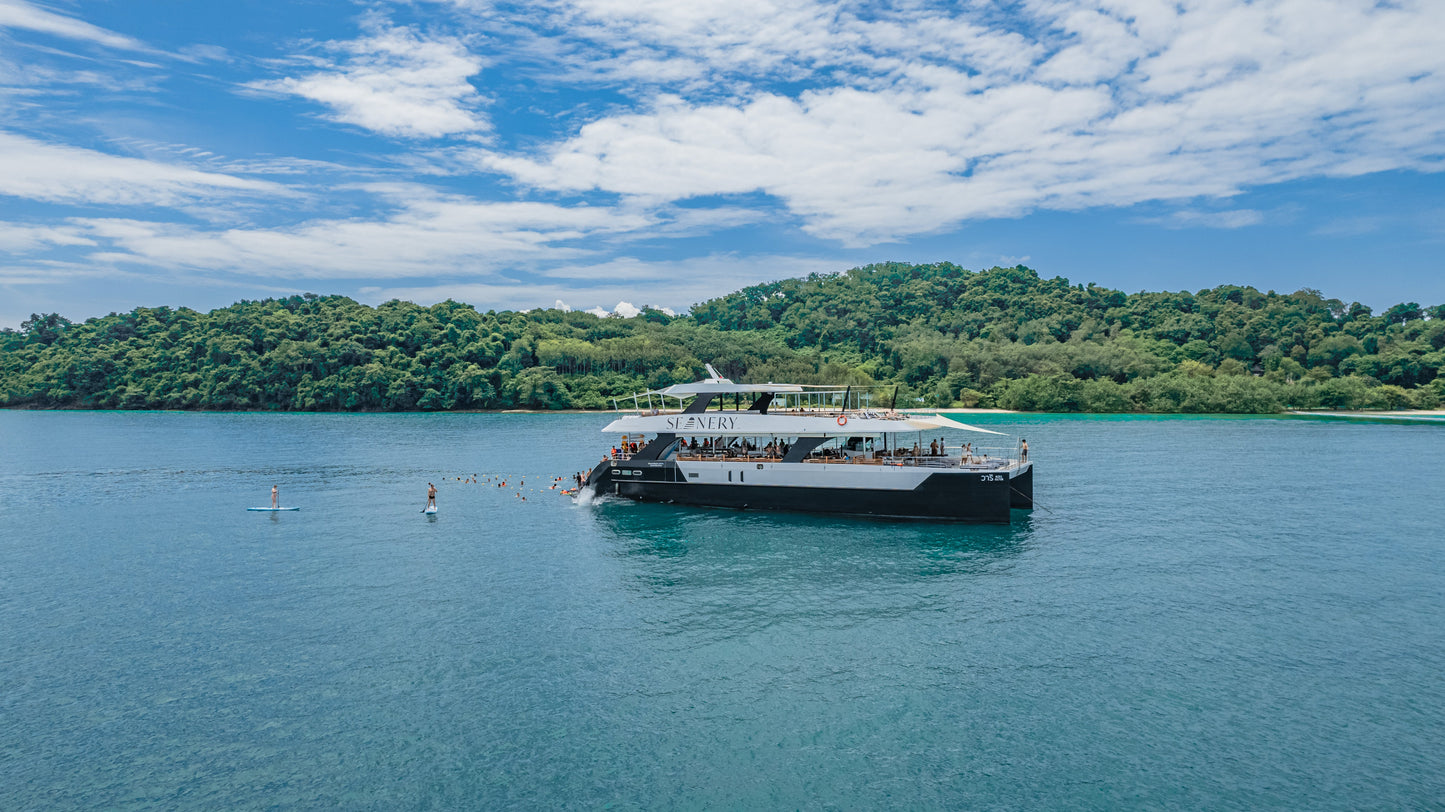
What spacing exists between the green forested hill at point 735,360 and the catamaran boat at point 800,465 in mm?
107155

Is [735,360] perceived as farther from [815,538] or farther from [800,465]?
[815,538]

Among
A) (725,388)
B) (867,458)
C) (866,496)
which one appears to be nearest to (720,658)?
(866,496)

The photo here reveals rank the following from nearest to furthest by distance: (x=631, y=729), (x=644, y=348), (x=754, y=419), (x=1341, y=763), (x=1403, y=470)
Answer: (x=1341, y=763) → (x=631, y=729) → (x=754, y=419) → (x=1403, y=470) → (x=644, y=348)

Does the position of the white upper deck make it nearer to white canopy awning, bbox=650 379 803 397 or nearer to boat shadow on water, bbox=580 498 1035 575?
white canopy awning, bbox=650 379 803 397

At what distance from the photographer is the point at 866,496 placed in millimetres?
40406

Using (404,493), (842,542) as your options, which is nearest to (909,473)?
(842,542)

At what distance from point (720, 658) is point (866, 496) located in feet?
66.3

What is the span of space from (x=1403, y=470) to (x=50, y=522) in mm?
88156

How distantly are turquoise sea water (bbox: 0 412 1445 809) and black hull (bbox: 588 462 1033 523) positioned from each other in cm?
93

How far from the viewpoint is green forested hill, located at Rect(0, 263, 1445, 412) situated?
141 m

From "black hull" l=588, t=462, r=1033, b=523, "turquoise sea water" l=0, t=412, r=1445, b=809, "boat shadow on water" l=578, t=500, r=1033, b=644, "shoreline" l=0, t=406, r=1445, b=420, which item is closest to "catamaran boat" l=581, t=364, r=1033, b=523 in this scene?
"black hull" l=588, t=462, r=1033, b=523

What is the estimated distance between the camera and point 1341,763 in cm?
1642

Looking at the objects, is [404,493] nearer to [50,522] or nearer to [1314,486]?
[50,522]

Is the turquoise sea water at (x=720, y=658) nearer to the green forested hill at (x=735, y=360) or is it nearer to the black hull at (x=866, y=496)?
the black hull at (x=866, y=496)
